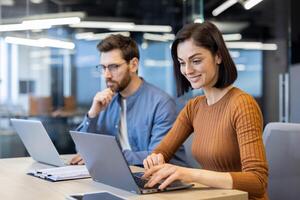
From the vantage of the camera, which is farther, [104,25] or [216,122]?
[104,25]

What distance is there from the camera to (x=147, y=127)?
7.25ft

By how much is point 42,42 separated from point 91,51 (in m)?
0.74

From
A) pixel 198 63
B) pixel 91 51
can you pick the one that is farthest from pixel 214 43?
pixel 91 51

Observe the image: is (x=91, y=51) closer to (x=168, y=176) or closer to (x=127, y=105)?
(x=127, y=105)

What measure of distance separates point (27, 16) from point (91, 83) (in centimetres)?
117

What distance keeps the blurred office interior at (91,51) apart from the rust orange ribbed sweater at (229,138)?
2.46 m

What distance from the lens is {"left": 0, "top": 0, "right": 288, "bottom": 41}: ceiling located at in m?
4.69

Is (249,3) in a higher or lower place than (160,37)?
higher

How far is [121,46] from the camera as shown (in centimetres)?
234

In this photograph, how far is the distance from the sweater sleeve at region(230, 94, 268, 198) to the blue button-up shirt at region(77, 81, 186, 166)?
63cm

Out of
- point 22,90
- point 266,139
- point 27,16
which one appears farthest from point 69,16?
point 266,139

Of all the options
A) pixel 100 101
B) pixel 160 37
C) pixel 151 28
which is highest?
pixel 151 28

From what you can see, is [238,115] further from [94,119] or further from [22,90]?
[22,90]

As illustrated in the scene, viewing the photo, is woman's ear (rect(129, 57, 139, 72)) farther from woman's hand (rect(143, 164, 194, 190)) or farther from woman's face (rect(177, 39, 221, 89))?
woman's hand (rect(143, 164, 194, 190))
